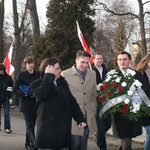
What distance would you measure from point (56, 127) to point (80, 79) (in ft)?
5.37

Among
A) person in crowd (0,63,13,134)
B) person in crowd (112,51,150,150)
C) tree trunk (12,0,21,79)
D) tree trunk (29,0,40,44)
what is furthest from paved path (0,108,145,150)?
tree trunk (12,0,21,79)

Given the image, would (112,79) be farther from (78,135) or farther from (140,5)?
(140,5)

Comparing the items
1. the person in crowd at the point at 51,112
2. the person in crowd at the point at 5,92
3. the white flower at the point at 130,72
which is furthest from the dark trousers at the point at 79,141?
the person in crowd at the point at 5,92

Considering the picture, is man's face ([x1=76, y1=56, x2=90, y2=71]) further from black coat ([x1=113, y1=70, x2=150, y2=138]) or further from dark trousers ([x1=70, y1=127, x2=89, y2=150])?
dark trousers ([x1=70, y1=127, x2=89, y2=150])

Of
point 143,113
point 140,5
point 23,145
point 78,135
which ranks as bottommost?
point 23,145

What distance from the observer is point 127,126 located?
5.74 metres

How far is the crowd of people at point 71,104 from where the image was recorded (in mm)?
4508

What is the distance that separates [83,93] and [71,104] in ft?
3.69

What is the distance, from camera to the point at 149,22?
3700 centimetres

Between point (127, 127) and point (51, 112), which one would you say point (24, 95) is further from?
point (51, 112)

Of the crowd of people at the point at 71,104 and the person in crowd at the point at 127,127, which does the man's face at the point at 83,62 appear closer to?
the crowd of people at the point at 71,104

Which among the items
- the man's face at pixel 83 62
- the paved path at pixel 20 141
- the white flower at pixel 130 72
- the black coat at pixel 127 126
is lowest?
the paved path at pixel 20 141

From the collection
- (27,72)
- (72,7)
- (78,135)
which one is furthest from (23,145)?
(72,7)

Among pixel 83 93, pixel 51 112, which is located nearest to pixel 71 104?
pixel 51 112
